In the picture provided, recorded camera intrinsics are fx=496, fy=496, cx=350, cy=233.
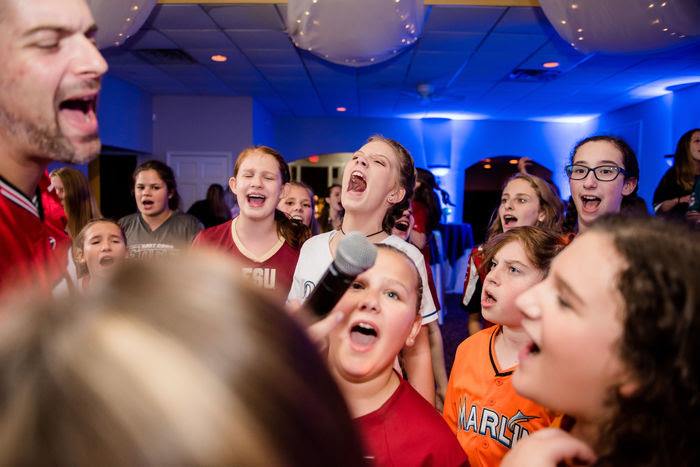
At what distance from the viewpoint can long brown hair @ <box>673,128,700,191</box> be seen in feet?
12.0

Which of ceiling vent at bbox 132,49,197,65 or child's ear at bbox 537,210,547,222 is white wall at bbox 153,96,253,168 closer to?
ceiling vent at bbox 132,49,197,65

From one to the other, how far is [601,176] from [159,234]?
278 cm

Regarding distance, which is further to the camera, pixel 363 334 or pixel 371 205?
pixel 371 205

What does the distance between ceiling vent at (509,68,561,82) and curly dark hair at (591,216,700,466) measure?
6.72 meters

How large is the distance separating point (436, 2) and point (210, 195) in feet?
11.0

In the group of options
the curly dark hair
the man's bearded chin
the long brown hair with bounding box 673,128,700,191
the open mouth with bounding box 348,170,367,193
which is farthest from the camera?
the long brown hair with bounding box 673,128,700,191

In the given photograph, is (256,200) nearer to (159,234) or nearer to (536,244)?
(159,234)

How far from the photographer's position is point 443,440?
52.1 inches

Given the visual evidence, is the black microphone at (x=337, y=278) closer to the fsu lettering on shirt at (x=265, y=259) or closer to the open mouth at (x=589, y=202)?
the fsu lettering on shirt at (x=265, y=259)

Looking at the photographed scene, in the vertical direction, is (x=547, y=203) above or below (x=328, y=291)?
above

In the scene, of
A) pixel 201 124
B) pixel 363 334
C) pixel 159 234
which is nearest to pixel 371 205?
pixel 363 334

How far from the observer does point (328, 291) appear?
0.94 m

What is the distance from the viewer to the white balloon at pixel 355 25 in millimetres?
3119

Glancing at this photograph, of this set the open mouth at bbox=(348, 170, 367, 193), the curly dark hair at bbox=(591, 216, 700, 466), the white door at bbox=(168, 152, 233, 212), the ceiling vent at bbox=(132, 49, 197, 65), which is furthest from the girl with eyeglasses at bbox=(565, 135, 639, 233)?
the white door at bbox=(168, 152, 233, 212)
